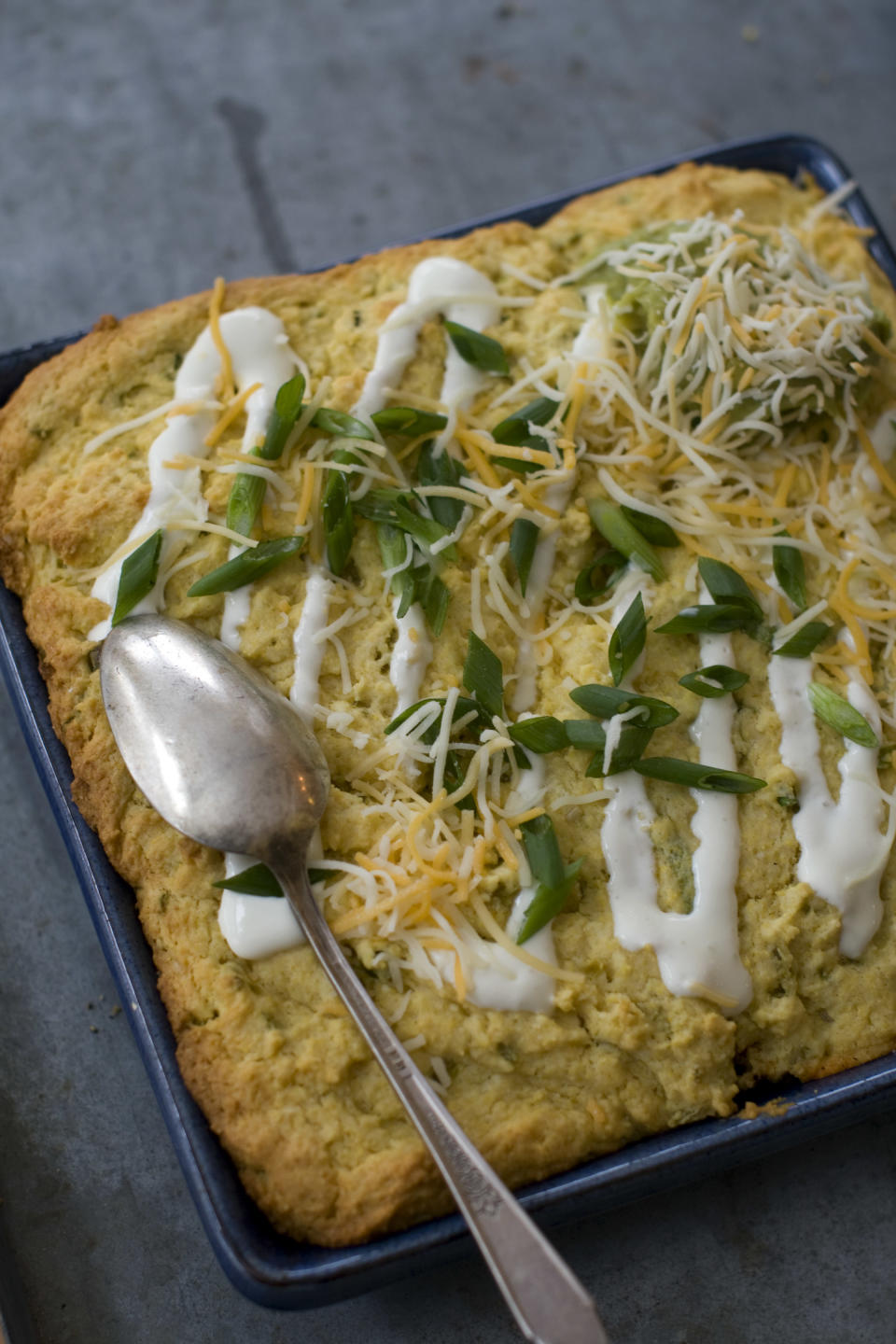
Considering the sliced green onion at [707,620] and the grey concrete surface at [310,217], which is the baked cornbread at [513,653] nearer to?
the sliced green onion at [707,620]

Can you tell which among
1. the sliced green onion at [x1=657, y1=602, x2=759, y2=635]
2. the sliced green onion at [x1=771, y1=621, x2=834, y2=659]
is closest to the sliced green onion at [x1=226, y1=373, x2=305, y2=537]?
the sliced green onion at [x1=657, y1=602, x2=759, y2=635]

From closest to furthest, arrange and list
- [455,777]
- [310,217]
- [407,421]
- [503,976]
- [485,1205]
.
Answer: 1. [485,1205]
2. [503,976]
3. [455,777]
4. [407,421]
5. [310,217]

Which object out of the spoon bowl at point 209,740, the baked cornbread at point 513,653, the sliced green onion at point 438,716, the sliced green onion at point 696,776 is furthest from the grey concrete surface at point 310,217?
the sliced green onion at point 438,716

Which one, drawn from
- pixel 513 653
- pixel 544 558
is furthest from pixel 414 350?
pixel 513 653

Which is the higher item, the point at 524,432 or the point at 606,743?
the point at 524,432

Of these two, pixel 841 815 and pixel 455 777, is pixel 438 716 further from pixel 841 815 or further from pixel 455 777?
pixel 841 815

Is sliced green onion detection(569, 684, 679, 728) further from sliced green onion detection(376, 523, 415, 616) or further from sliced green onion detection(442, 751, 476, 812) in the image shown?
sliced green onion detection(376, 523, 415, 616)
